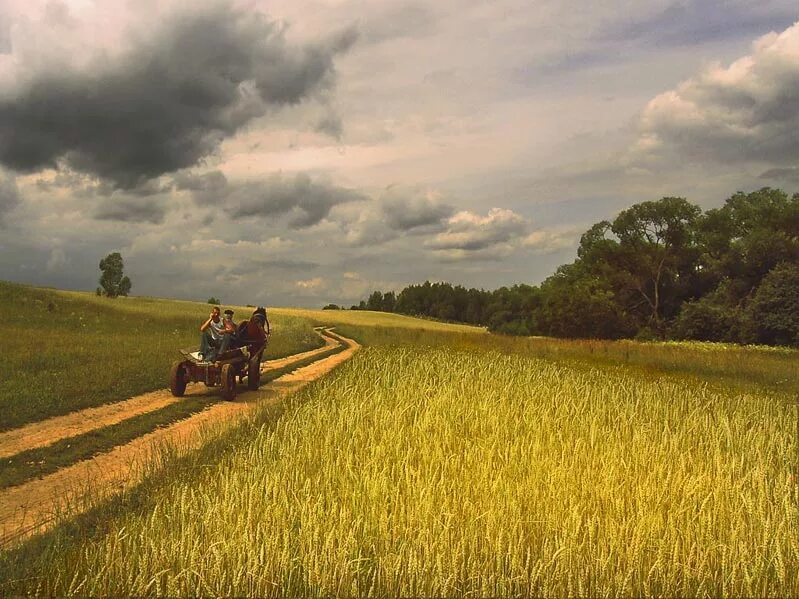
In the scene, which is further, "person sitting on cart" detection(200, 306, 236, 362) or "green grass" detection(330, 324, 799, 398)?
"green grass" detection(330, 324, 799, 398)

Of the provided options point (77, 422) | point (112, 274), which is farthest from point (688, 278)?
point (112, 274)

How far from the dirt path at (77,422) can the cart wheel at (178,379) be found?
0.20 meters

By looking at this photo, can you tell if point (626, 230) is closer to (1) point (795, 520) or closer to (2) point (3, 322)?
(2) point (3, 322)

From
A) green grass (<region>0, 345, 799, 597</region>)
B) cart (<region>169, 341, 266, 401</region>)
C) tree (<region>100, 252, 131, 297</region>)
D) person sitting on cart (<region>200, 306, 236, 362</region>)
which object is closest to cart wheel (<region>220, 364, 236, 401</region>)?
cart (<region>169, 341, 266, 401</region>)

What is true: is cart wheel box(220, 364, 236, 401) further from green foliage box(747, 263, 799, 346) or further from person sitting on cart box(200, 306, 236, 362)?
green foliage box(747, 263, 799, 346)

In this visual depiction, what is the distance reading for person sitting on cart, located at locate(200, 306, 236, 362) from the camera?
48.3 feet

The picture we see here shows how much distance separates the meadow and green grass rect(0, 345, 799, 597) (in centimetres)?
2

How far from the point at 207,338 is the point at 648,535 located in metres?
12.9

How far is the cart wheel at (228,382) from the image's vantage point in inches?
545

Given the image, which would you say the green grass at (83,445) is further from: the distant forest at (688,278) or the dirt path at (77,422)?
the distant forest at (688,278)

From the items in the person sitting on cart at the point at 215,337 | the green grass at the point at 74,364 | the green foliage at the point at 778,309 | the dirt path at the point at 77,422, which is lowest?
the dirt path at the point at 77,422

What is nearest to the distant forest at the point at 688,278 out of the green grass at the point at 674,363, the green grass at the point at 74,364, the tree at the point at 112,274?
the green grass at the point at 674,363

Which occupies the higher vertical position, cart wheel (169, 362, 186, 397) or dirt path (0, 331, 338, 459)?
cart wheel (169, 362, 186, 397)

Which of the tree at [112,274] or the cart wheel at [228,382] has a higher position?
the tree at [112,274]
